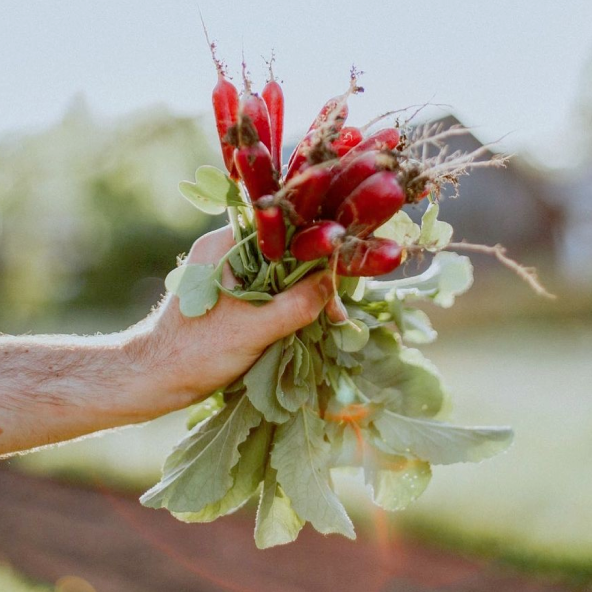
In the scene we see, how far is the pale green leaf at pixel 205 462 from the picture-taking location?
1813 millimetres

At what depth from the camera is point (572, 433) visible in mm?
8008

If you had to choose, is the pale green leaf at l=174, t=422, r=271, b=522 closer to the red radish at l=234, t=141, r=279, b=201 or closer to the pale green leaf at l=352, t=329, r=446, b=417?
the pale green leaf at l=352, t=329, r=446, b=417

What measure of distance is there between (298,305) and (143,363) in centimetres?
54

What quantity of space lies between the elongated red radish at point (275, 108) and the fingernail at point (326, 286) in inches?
13.5

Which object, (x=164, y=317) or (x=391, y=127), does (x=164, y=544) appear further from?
(x=391, y=127)

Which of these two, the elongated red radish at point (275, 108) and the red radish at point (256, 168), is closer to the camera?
the red radish at point (256, 168)

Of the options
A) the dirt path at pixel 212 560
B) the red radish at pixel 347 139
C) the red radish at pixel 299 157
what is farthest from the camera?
the dirt path at pixel 212 560

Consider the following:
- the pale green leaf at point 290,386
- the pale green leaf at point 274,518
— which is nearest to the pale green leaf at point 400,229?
the pale green leaf at point 290,386

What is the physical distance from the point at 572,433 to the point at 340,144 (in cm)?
728

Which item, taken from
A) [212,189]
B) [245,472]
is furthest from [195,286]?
[245,472]

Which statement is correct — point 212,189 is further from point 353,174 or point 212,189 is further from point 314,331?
point 314,331

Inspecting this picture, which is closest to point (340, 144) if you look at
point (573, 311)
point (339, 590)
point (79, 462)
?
point (339, 590)

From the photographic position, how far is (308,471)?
1.81 metres

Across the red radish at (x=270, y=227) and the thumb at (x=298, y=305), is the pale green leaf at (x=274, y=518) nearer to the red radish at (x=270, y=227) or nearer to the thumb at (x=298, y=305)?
Result: the thumb at (x=298, y=305)
